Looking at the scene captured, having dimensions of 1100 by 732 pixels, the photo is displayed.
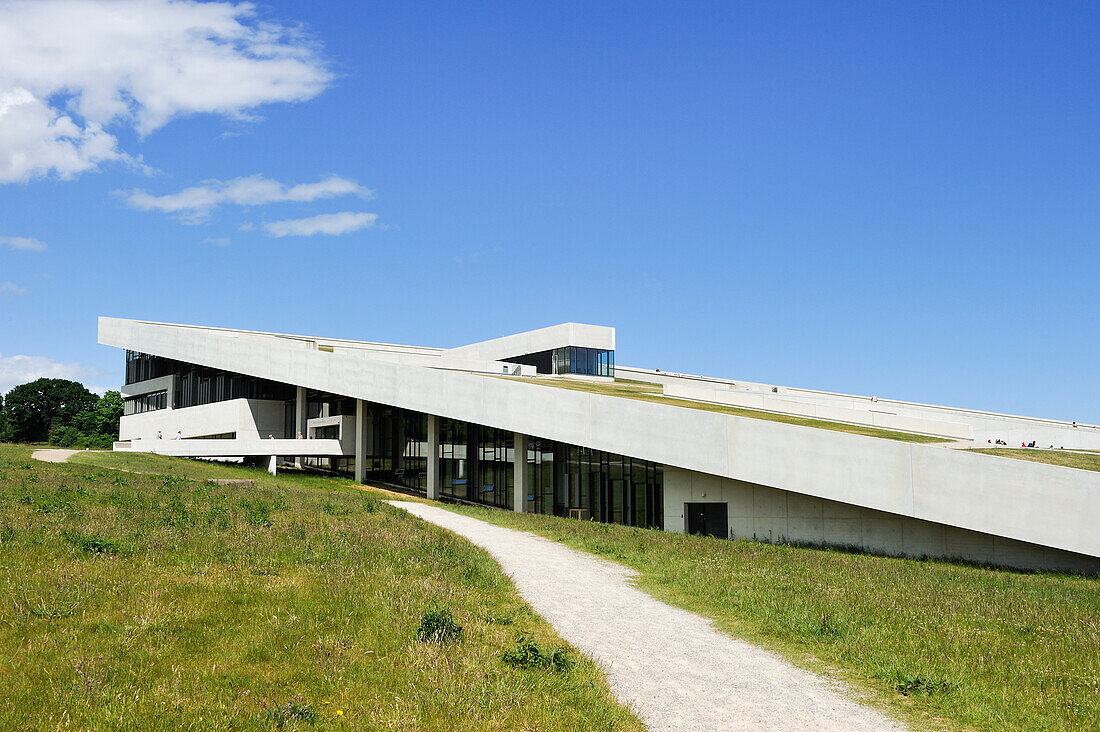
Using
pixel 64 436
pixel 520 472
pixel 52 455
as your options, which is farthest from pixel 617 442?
pixel 64 436

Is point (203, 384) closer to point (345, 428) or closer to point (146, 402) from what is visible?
point (146, 402)

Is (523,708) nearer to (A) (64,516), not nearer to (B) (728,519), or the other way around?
(A) (64,516)

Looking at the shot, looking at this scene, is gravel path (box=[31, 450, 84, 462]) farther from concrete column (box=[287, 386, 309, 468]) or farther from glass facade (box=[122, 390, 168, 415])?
glass facade (box=[122, 390, 168, 415])

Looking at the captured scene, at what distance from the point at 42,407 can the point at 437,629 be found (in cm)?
12085

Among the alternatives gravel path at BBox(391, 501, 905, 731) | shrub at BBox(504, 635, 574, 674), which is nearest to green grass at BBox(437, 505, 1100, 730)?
gravel path at BBox(391, 501, 905, 731)

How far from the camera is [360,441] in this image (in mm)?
50438

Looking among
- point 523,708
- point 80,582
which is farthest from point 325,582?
point 523,708

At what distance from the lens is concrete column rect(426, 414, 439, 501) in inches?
1876

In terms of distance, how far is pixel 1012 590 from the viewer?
20.4 metres

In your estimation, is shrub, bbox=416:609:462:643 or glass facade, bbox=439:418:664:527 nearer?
shrub, bbox=416:609:462:643

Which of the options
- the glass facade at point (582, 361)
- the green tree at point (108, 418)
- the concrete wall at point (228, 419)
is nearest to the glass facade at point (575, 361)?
the glass facade at point (582, 361)

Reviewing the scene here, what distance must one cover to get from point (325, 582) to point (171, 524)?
6.24 m

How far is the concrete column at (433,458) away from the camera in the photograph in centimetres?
4766

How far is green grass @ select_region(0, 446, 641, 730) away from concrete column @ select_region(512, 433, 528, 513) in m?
25.3
